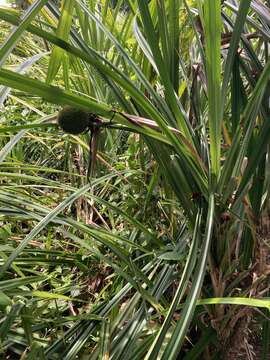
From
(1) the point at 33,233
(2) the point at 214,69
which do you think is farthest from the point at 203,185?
(1) the point at 33,233

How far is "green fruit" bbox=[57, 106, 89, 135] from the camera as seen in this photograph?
0.48 m

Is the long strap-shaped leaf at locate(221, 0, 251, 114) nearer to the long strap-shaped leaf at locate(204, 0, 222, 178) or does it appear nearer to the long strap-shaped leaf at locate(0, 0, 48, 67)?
the long strap-shaped leaf at locate(204, 0, 222, 178)

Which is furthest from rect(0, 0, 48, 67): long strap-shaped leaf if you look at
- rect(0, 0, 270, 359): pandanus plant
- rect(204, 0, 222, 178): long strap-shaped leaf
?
A: rect(204, 0, 222, 178): long strap-shaped leaf

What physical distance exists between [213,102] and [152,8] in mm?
397

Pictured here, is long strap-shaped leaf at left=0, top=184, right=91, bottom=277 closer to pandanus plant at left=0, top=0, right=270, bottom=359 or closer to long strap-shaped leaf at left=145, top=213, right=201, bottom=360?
pandanus plant at left=0, top=0, right=270, bottom=359

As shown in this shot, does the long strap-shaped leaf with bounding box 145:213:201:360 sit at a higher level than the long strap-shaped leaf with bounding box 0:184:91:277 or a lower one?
lower

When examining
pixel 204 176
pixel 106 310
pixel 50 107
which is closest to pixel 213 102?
pixel 204 176

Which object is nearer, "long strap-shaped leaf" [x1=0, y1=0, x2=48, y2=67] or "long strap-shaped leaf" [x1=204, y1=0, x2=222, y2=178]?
"long strap-shaped leaf" [x1=0, y1=0, x2=48, y2=67]

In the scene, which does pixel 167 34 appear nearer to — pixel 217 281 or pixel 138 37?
pixel 138 37

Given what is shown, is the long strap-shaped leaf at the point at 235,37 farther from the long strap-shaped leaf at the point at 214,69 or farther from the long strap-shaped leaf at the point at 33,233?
the long strap-shaped leaf at the point at 33,233

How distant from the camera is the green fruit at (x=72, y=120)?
1.58 feet

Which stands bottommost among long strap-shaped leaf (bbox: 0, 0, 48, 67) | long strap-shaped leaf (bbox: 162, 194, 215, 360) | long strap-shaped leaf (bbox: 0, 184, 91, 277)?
long strap-shaped leaf (bbox: 162, 194, 215, 360)

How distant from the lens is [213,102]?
54 centimetres

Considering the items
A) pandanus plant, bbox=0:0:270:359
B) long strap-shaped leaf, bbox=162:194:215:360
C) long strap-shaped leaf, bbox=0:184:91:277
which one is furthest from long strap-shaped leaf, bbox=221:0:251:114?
long strap-shaped leaf, bbox=0:184:91:277
